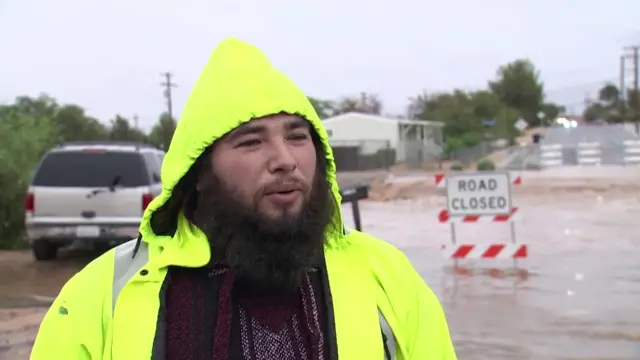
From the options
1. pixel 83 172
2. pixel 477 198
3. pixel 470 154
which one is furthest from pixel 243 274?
pixel 470 154

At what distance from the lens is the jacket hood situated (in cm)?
199

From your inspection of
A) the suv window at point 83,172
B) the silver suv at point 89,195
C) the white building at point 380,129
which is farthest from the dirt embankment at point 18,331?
the white building at point 380,129

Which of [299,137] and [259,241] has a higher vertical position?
[299,137]

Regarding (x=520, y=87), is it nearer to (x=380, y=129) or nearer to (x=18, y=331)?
(x=380, y=129)

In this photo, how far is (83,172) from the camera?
11.6 m

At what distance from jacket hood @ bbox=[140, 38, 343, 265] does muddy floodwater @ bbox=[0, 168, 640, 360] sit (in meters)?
5.47

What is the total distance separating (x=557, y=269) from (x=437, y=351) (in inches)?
401

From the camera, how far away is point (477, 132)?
84688mm

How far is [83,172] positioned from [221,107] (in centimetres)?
1009

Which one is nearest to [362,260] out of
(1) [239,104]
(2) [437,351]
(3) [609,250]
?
(2) [437,351]

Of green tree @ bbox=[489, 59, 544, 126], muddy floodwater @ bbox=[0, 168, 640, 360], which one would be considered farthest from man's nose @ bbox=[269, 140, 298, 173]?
green tree @ bbox=[489, 59, 544, 126]

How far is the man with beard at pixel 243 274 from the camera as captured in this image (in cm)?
194

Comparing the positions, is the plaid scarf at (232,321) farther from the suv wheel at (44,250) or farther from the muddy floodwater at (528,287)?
the suv wheel at (44,250)

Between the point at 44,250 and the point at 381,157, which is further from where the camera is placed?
the point at 381,157
